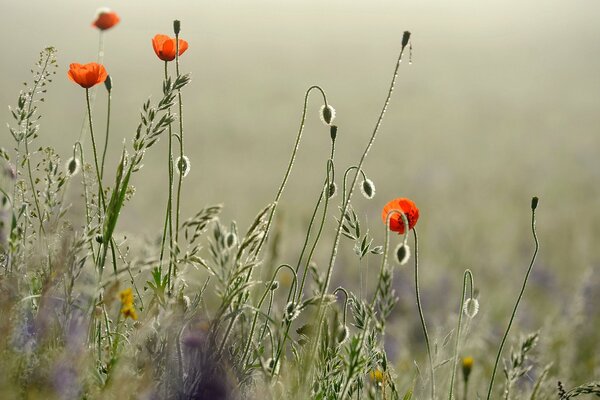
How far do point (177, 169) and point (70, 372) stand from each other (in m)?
0.81

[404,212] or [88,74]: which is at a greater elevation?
[88,74]

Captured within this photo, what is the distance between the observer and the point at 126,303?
1591 mm

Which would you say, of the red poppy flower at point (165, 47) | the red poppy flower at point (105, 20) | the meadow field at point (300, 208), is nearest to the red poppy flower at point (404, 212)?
the meadow field at point (300, 208)

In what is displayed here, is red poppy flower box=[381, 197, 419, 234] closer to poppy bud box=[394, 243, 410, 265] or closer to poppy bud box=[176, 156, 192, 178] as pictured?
poppy bud box=[394, 243, 410, 265]

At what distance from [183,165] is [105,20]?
1.64ft

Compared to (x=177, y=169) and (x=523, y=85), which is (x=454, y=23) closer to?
(x=523, y=85)

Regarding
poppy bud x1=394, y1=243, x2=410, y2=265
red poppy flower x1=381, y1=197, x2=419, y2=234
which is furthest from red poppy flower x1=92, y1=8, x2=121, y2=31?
poppy bud x1=394, y1=243, x2=410, y2=265

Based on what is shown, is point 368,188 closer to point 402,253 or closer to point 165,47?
point 402,253

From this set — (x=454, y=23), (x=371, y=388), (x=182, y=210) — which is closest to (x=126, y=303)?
(x=371, y=388)

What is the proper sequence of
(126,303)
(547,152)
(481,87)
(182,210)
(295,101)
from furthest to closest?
(481,87) → (295,101) → (547,152) → (182,210) → (126,303)

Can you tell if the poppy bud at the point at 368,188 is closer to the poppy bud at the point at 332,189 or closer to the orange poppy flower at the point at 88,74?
the poppy bud at the point at 332,189

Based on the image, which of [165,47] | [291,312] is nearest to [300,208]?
[165,47]

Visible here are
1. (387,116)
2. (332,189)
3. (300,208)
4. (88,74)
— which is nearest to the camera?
(332,189)

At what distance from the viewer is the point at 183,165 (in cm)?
203
